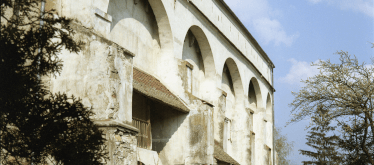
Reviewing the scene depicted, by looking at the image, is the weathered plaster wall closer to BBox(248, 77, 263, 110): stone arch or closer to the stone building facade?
the stone building facade

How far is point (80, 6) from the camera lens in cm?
1203

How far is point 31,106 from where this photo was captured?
6562 millimetres

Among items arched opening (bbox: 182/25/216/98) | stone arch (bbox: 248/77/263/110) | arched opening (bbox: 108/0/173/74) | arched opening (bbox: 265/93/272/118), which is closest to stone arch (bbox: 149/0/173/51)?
arched opening (bbox: 108/0/173/74)

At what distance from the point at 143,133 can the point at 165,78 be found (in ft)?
8.21

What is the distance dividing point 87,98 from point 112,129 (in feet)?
3.33

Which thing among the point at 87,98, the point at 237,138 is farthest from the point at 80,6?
the point at 237,138

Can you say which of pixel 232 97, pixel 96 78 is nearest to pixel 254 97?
pixel 232 97

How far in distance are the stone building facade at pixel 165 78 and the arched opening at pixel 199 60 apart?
1.9 inches

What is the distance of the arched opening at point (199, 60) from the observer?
68.3 feet

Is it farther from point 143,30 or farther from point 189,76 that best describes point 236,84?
point 143,30

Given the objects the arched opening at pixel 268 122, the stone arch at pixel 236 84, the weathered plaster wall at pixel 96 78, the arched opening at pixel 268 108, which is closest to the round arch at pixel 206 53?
the stone arch at pixel 236 84

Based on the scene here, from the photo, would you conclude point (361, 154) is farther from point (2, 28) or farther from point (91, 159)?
point (2, 28)

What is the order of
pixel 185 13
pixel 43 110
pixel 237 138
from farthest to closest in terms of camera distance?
pixel 237 138 → pixel 185 13 → pixel 43 110

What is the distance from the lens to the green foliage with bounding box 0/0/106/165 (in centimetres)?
636
